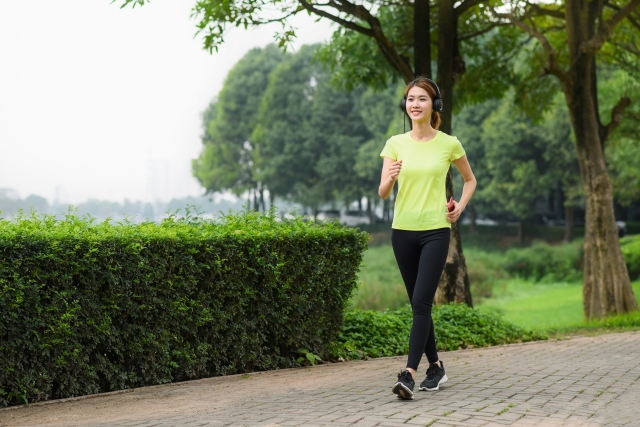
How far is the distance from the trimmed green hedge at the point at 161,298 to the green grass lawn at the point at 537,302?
15255mm

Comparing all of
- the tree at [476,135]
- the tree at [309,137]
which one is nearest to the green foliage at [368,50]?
the tree at [476,135]

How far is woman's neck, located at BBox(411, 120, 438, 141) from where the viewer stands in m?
6.03

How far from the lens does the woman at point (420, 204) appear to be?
5855 millimetres

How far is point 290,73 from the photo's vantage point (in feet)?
203

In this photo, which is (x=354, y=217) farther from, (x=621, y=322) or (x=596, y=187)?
(x=621, y=322)

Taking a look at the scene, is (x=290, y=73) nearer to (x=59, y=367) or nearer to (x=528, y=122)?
(x=528, y=122)

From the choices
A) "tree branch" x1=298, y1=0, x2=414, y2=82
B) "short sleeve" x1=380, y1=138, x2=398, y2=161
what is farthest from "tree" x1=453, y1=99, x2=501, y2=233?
"short sleeve" x1=380, y1=138, x2=398, y2=161

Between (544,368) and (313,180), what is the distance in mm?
52415

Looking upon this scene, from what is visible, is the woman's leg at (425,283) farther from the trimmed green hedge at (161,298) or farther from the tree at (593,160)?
the tree at (593,160)

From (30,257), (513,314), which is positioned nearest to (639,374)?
(30,257)

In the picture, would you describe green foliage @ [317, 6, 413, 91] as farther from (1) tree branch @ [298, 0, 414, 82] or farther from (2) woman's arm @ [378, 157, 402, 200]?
(2) woman's arm @ [378, 157, 402, 200]

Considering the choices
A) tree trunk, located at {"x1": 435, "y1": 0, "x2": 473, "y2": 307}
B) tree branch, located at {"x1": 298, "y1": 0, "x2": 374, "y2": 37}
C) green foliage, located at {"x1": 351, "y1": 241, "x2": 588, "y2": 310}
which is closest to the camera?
tree branch, located at {"x1": 298, "y1": 0, "x2": 374, "y2": 37}

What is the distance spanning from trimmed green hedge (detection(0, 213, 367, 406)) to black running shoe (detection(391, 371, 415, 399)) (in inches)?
89.5

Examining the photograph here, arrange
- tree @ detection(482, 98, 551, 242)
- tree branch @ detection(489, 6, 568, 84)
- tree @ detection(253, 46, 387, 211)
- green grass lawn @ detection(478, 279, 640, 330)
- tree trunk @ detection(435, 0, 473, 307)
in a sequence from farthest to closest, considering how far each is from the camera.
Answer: tree @ detection(253, 46, 387, 211)
tree @ detection(482, 98, 551, 242)
green grass lawn @ detection(478, 279, 640, 330)
tree branch @ detection(489, 6, 568, 84)
tree trunk @ detection(435, 0, 473, 307)
